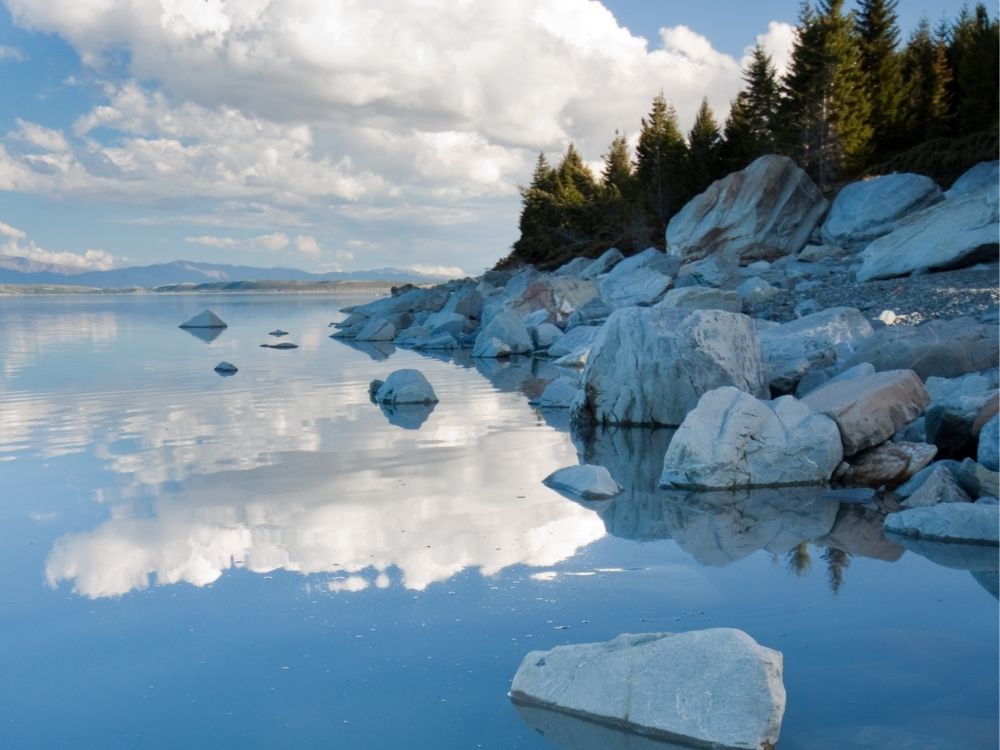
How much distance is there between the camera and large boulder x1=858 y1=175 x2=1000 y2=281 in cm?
1697

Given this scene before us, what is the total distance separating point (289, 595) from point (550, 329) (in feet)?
52.7

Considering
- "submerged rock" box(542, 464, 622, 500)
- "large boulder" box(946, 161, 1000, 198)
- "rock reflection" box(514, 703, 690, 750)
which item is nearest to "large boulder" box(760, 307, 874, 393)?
"submerged rock" box(542, 464, 622, 500)

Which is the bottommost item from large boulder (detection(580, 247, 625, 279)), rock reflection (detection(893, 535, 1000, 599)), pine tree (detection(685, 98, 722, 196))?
rock reflection (detection(893, 535, 1000, 599))

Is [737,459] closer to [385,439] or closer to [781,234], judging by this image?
[385,439]

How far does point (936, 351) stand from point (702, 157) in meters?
30.6

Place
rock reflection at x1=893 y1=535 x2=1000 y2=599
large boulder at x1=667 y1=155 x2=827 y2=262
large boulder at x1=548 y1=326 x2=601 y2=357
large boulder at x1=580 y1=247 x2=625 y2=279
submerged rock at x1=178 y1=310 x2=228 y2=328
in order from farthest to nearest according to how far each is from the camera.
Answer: large boulder at x1=580 y1=247 x2=625 y2=279, submerged rock at x1=178 y1=310 x2=228 y2=328, large boulder at x1=667 y1=155 x2=827 y2=262, large boulder at x1=548 y1=326 x2=601 y2=357, rock reflection at x1=893 y1=535 x2=1000 y2=599

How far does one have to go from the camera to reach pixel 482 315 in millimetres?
26391

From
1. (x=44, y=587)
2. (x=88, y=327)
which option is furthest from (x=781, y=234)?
(x=44, y=587)

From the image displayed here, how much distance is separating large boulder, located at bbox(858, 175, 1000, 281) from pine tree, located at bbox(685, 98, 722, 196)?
67.7ft

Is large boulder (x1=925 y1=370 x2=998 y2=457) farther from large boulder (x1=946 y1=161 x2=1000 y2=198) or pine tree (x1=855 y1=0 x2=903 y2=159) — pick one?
pine tree (x1=855 y1=0 x2=903 y2=159)

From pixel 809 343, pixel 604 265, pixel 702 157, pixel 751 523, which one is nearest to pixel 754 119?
pixel 702 157

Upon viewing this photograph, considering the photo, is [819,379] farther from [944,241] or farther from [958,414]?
[944,241]

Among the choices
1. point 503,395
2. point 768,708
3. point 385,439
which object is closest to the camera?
point 768,708

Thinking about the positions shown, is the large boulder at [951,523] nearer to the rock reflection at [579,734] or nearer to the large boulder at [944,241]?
the rock reflection at [579,734]
